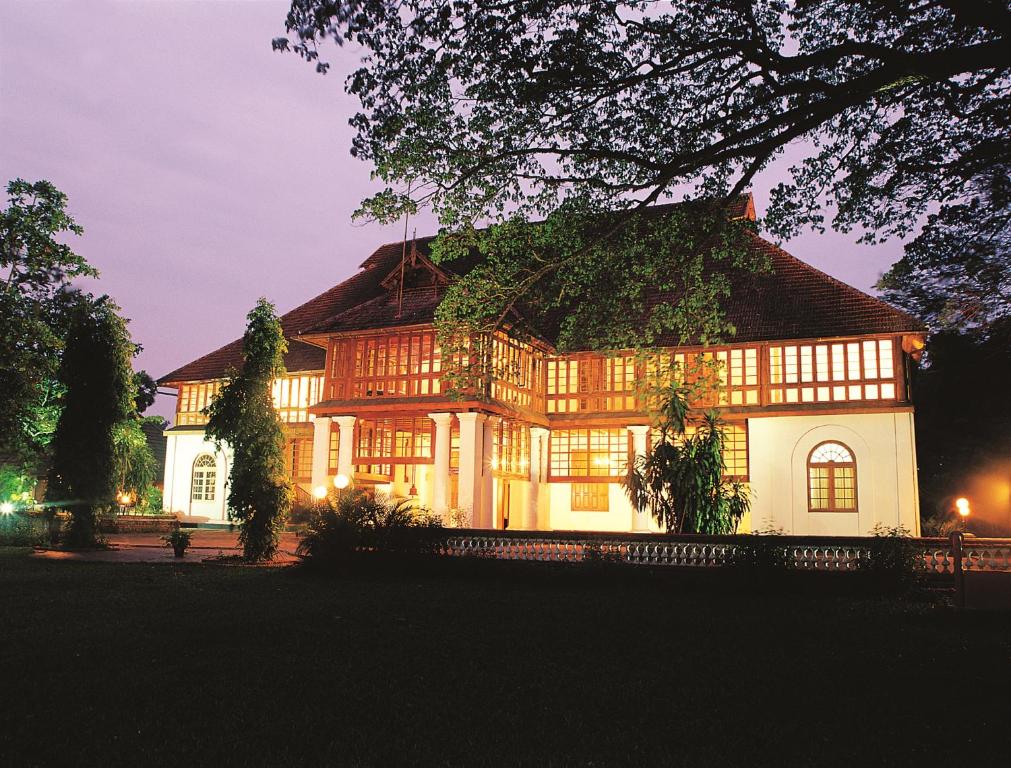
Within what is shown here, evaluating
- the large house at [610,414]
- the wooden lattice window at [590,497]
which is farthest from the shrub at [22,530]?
the wooden lattice window at [590,497]

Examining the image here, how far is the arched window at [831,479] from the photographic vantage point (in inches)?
1004

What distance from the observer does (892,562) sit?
13.7 m

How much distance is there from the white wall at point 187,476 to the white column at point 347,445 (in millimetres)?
9296

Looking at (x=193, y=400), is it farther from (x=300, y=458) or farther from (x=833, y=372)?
(x=833, y=372)

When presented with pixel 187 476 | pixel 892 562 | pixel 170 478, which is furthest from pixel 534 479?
pixel 170 478

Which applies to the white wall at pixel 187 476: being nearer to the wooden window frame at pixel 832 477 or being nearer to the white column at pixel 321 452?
the white column at pixel 321 452

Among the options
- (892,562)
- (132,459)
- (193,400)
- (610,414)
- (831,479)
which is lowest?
(892,562)

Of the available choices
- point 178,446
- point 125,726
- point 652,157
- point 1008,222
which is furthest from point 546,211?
point 178,446

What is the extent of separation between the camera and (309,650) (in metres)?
7.88

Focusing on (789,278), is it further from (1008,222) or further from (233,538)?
(233,538)

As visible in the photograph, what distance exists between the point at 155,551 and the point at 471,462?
351 inches

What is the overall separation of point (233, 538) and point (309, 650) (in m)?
21.6

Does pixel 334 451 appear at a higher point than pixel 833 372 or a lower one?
lower

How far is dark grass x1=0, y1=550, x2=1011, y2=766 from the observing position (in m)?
4.99
